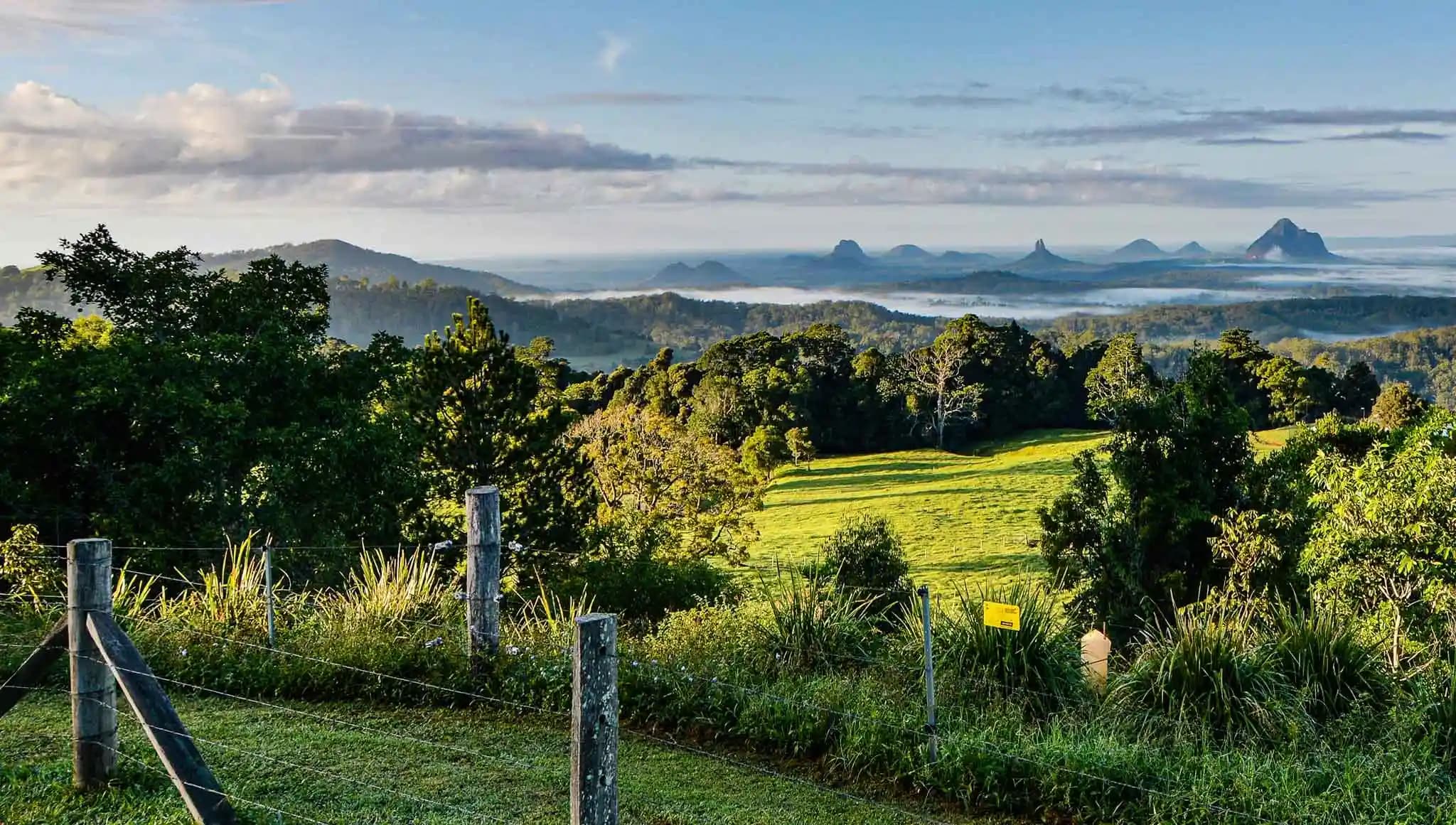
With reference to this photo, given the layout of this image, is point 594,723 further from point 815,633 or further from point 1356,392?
point 1356,392

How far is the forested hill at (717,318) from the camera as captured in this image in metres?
129

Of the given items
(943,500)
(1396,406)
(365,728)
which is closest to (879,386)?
(943,500)

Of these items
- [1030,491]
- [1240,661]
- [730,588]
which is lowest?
[1030,491]

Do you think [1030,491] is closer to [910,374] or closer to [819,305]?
[910,374]

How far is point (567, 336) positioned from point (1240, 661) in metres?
117

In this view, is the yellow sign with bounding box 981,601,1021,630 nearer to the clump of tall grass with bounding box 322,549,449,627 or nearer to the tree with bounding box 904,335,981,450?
the clump of tall grass with bounding box 322,549,449,627

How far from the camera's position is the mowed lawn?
3052 cm

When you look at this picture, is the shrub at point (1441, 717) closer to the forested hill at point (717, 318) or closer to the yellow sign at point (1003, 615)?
the yellow sign at point (1003, 615)

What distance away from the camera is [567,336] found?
121 meters

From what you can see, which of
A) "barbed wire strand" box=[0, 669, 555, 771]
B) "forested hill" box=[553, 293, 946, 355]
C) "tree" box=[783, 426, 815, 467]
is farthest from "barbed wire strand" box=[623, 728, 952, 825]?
"forested hill" box=[553, 293, 946, 355]

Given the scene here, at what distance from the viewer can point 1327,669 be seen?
6.61 metres

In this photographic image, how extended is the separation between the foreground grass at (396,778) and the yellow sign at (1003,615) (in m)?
1.13

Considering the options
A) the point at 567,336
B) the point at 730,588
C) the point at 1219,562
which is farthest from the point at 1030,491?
the point at 567,336

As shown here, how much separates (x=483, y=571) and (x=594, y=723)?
3707mm
